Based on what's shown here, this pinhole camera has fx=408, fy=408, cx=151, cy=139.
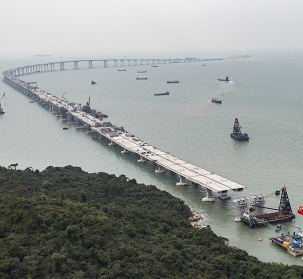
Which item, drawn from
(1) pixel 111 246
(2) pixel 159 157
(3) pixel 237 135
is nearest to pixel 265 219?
(1) pixel 111 246

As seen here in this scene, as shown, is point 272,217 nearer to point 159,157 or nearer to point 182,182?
point 182,182

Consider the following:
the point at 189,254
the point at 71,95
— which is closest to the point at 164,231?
the point at 189,254

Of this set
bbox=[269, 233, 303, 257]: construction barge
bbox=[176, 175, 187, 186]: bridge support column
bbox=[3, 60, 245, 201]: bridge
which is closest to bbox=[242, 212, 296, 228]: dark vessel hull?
bbox=[269, 233, 303, 257]: construction barge

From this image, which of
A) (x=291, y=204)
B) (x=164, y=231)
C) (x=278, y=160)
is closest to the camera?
(x=164, y=231)

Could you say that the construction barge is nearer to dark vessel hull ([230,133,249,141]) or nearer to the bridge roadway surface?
the bridge roadway surface

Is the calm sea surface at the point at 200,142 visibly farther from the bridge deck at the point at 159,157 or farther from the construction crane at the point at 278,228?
the bridge deck at the point at 159,157

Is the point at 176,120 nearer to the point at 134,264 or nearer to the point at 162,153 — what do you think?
the point at 162,153

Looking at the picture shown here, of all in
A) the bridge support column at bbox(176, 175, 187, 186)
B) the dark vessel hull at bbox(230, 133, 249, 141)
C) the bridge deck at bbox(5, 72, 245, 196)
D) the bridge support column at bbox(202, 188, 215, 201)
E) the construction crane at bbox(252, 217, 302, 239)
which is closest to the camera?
the construction crane at bbox(252, 217, 302, 239)
